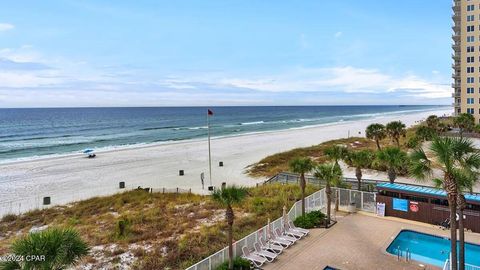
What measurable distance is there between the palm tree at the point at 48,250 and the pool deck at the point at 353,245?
7.40 m

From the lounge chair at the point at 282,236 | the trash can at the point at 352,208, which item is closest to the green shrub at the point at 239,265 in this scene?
→ the lounge chair at the point at 282,236

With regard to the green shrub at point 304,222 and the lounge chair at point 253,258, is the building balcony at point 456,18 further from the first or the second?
the lounge chair at point 253,258

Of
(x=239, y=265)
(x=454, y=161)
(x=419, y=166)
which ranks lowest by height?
(x=239, y=265)

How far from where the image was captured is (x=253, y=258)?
12.6m

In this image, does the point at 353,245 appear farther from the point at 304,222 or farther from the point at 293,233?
the point at 304,222

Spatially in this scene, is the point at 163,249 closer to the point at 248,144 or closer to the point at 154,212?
the point at 154,212

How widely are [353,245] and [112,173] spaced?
29645mm

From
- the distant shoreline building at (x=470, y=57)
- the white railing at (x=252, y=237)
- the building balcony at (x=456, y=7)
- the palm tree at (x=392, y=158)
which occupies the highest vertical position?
the building balcony at (x=456, y=7)

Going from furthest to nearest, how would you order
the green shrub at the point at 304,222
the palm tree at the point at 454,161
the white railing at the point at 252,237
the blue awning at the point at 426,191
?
the green shrub at the point at 304,222, the blue awning at the point at 426,191, the white railing at the point at 252,237, the palm tree at the point at 454,161

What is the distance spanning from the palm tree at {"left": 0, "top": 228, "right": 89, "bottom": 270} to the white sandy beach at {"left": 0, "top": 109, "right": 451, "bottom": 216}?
67.3 feet

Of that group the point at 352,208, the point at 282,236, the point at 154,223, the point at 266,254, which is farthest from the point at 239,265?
the point at 352,208

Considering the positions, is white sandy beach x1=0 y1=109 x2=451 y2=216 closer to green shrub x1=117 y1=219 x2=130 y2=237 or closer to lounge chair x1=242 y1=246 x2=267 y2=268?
green shrub x1=117 y1=219 x2=130 y2=237

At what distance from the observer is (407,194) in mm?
17250

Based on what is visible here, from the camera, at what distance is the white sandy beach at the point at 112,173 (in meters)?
28.7
